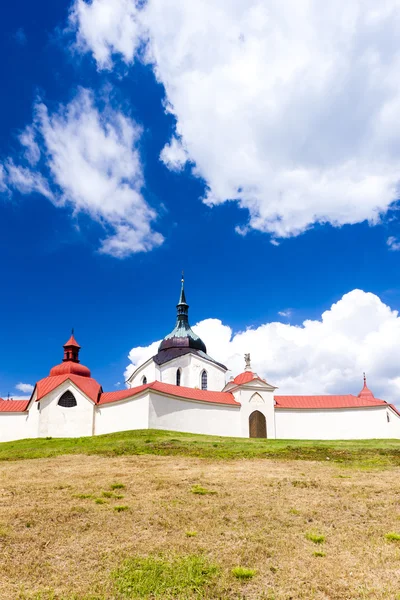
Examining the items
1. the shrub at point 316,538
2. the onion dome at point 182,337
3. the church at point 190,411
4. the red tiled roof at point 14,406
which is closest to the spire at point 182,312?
the onion dome at point 182,337

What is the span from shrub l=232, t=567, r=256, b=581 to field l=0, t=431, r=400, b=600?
0.02 m

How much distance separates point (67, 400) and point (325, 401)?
840 inches

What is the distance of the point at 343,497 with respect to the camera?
1161cm

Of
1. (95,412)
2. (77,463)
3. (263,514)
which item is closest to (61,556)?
(263,514)

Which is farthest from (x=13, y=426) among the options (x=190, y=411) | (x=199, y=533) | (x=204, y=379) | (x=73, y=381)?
(x=199, y=533)

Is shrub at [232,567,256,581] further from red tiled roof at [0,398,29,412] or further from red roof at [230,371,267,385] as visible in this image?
red tiled roof at [0,398,29,412]

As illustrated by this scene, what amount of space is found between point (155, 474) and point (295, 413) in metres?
24.4

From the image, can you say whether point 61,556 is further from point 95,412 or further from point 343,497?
point 95,412

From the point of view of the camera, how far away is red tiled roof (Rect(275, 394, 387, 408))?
3709cm

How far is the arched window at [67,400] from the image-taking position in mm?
35000

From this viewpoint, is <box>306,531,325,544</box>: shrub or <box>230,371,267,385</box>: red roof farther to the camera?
<box>230,371,267,385</box>: red roof

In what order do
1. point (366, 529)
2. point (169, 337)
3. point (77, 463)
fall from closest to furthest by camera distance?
point (366, 529)
point (77, 463)
point (169, 337)

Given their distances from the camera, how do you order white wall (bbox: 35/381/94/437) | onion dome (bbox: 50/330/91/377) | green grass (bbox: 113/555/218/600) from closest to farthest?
green grass (bbox: 113/555/218/600) → white wall (bbox: 35/381/94/437) → onion dome (bbox: 50/330/91/377)

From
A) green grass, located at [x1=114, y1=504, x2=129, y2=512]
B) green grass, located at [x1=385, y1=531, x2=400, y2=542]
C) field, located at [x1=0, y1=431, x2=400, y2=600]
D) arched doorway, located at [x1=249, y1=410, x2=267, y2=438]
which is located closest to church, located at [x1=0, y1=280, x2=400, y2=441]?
arched doorway, located at [x1=249, y1=410, x2=267, y2=438]
